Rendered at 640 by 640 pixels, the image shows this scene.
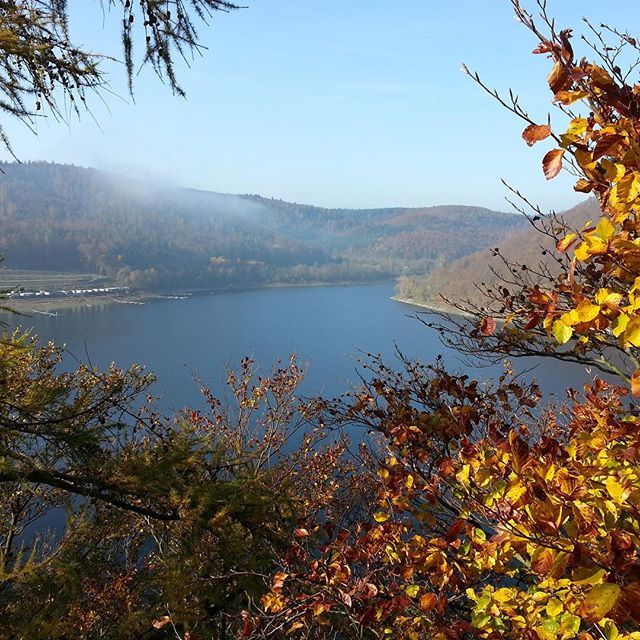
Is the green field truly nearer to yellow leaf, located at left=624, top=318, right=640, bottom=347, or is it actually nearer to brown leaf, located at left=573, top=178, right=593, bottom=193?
brown leaf, located at left=573, top=178, right=593, bottom=193

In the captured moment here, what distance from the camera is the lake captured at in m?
25.2

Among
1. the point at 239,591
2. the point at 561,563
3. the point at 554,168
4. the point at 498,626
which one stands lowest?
the point at 239,591

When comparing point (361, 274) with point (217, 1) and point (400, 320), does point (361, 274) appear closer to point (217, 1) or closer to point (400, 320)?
point (400, 320)

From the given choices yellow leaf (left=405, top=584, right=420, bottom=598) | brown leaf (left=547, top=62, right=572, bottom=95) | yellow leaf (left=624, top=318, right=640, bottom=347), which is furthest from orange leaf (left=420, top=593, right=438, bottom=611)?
brown leaf (left=547, top=62, right=572, bottom=95)

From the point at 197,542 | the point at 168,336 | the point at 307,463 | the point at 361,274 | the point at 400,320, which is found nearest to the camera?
the point at 197,542

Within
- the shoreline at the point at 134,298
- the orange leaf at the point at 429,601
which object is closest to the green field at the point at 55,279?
the shoreline at the point at 134,298

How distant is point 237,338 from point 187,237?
78509mm

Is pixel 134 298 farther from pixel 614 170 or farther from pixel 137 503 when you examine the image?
pixel 614 170

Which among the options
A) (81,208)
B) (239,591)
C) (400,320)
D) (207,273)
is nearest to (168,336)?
(400,320)

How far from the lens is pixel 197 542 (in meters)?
2.90

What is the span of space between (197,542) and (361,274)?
3667 inches

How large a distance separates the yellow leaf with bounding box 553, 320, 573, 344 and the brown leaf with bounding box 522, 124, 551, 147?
44cm

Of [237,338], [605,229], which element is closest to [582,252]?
[605,229]

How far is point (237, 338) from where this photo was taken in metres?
37.4
